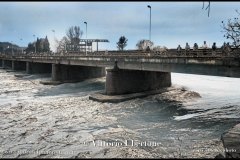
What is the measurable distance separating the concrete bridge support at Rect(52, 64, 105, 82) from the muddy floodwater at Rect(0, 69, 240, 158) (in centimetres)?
2247

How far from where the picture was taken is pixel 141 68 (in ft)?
140

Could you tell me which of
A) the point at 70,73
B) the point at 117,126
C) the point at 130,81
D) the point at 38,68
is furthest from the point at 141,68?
the point at 38,68

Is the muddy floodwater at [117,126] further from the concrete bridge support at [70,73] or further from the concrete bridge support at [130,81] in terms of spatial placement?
the concrete bridge support at [70,73]

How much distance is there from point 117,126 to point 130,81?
62.0ft

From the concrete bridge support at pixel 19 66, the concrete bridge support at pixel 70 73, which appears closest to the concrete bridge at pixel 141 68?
the concrete bridge support at pixel 70 73

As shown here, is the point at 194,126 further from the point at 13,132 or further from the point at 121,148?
the point at 13,132

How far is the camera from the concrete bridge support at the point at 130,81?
44.1m

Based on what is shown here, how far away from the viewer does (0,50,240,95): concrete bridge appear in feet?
100

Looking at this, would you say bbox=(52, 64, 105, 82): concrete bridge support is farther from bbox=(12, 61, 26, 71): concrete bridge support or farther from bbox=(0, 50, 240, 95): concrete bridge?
bbox=(12, 61, 26, 71): concrete bridge support

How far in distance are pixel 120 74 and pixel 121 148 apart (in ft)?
83.4

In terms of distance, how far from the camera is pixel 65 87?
59875mm

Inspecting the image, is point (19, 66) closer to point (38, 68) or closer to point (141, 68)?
point (38, 68)

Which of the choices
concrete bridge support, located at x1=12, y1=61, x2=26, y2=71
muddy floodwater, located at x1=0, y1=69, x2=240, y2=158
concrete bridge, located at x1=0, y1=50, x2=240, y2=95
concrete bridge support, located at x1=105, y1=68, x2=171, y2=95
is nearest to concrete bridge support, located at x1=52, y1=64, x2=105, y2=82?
concrete bridge, located at x1=0, y1=50, x2=240, y2=95

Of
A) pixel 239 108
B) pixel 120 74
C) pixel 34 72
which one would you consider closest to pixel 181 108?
pixel 239 108
